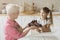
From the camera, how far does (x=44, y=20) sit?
4.38ft

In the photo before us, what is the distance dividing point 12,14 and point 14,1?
1504 millimetres

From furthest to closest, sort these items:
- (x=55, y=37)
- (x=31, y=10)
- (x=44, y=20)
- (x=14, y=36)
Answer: (x=31, y=10) < (x=44, y=20) < (x=55, y=37) < (x=14, y=36)

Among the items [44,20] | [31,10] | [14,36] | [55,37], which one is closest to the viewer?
[14,36]

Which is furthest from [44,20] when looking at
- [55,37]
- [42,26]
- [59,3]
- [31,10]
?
[59,3]

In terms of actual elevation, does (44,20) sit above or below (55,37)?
above

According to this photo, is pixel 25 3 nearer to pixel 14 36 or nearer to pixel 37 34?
pixel 37 34

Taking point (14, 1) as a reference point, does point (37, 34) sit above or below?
below

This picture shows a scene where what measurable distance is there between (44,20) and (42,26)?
6 centimetres

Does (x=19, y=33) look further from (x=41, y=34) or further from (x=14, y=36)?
(x=41, y=34)

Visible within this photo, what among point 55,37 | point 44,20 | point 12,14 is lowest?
point 55,37

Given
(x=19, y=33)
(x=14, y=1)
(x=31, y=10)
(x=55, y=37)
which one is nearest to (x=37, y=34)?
(x=55, y=37)

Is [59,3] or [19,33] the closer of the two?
[19,33]

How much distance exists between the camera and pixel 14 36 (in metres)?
0.93

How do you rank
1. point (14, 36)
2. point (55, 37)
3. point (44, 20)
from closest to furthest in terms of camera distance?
point (14, 36) → point (55, 37) → point (44, 20)
